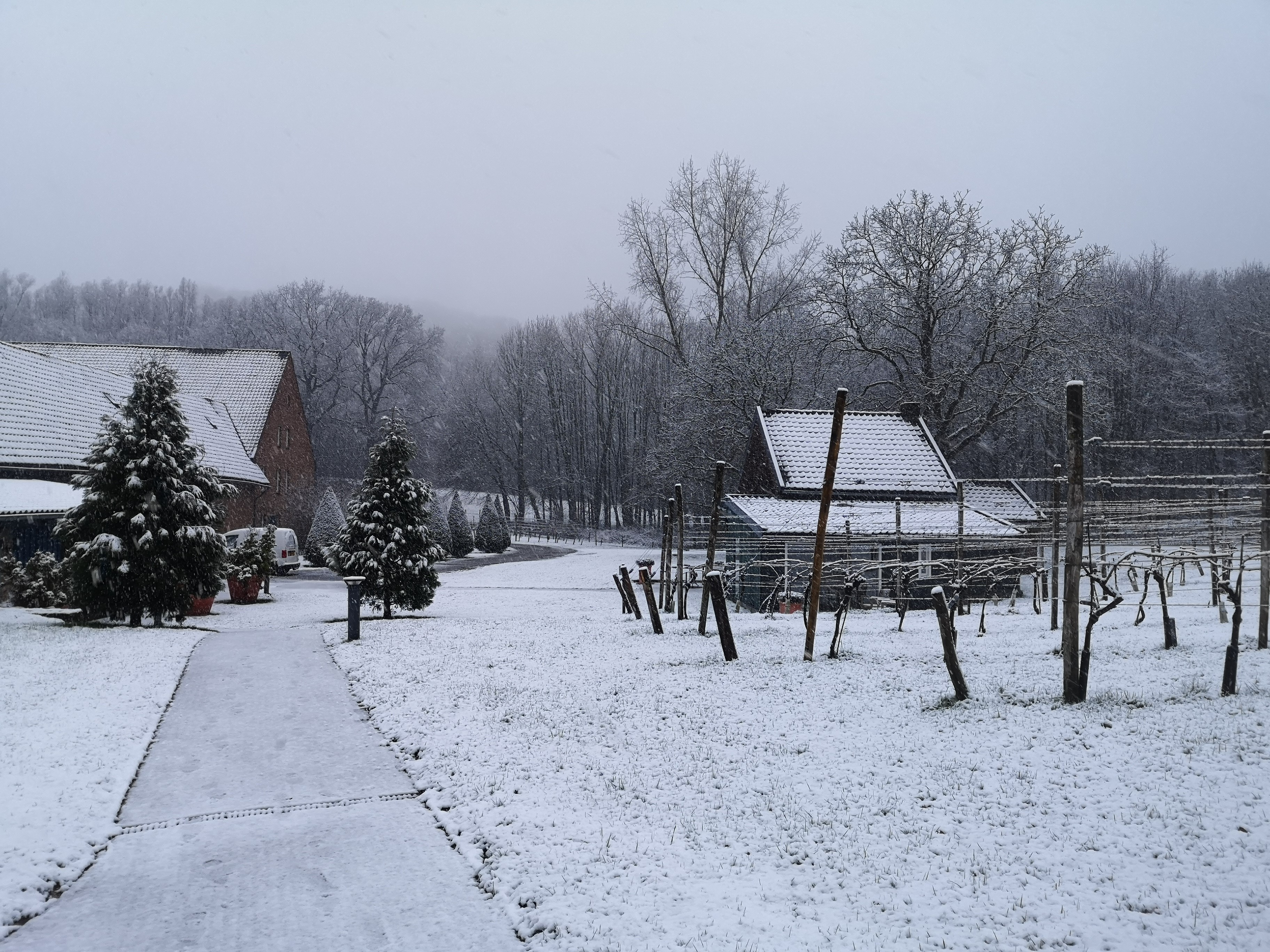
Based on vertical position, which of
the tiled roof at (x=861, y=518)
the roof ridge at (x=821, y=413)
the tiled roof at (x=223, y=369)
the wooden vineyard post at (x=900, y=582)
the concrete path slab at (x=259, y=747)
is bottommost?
the concrete path slab at (x=259, y=747)

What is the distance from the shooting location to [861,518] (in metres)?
19.7

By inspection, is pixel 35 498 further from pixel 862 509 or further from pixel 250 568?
Answer: pixel 862 509

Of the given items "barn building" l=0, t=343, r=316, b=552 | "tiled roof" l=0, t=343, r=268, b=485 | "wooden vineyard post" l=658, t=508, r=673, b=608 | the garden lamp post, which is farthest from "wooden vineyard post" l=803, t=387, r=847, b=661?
"tiled roof" l=0, t=343, r=268, b=485

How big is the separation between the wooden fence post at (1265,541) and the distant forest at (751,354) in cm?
2087

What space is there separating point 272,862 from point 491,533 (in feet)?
124

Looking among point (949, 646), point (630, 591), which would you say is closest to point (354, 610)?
point (630, 591)

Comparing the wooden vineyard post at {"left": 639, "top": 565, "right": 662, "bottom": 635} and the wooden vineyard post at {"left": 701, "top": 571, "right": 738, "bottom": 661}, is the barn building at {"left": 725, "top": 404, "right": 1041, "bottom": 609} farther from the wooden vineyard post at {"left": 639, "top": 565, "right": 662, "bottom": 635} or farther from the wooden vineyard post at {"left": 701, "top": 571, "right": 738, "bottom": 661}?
the wooden vineyard post at {"left": 701, "top": 571, "right": 738, "bottom": 661}

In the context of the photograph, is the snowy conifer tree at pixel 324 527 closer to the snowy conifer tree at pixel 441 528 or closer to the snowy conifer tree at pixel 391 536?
the snowy conifer tree at pixel 441 528

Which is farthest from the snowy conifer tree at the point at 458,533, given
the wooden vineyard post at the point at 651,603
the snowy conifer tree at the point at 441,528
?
the wooden vineyard post at the point at 651,603

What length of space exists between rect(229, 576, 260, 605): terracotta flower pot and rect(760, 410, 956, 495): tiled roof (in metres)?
14.4

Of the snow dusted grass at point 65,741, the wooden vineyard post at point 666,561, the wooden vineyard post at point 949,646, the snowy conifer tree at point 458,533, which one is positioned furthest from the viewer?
the snowy conifer tree at point 458,533

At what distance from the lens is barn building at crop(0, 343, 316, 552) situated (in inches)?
795

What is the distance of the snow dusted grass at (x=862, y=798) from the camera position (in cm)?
371

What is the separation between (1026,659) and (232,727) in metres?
8.00
